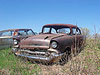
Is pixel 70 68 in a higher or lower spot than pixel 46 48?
lower

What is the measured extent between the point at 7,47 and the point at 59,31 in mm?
3033

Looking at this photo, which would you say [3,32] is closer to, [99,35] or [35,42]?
[35,42]

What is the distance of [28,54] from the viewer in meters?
4.01

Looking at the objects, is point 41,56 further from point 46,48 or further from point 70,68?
point 70,68

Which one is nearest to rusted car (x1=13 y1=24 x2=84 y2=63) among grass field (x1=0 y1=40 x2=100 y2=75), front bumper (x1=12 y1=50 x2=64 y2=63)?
front bumper (x1=12 y1=50 x2=64 y2=63)

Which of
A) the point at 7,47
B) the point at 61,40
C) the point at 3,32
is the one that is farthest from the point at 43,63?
the point at 3,32

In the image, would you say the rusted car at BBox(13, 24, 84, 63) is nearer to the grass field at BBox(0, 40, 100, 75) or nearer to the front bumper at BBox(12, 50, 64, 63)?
the front bumper at BBox(12, 50, 64, 63)

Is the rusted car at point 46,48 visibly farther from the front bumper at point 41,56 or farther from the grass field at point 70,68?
the grass field at point 70,68

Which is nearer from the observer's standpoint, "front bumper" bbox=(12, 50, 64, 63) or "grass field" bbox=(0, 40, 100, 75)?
"grass field" bbox=(0, 40, 100, 75)

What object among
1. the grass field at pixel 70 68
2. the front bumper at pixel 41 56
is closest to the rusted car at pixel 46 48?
the front bumper at pixel 41 56

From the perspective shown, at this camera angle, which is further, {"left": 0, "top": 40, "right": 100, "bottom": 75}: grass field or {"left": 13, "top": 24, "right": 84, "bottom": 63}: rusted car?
{"left": 13, "top": 24, "right": 84, "bottom": 63}: rusted car

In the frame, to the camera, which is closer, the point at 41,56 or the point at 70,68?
the point at 70,68

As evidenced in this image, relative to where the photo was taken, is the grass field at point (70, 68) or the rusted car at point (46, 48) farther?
the rusted car at point (46, 48)

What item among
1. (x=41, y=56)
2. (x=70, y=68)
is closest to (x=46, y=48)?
(x=41, y=56)
